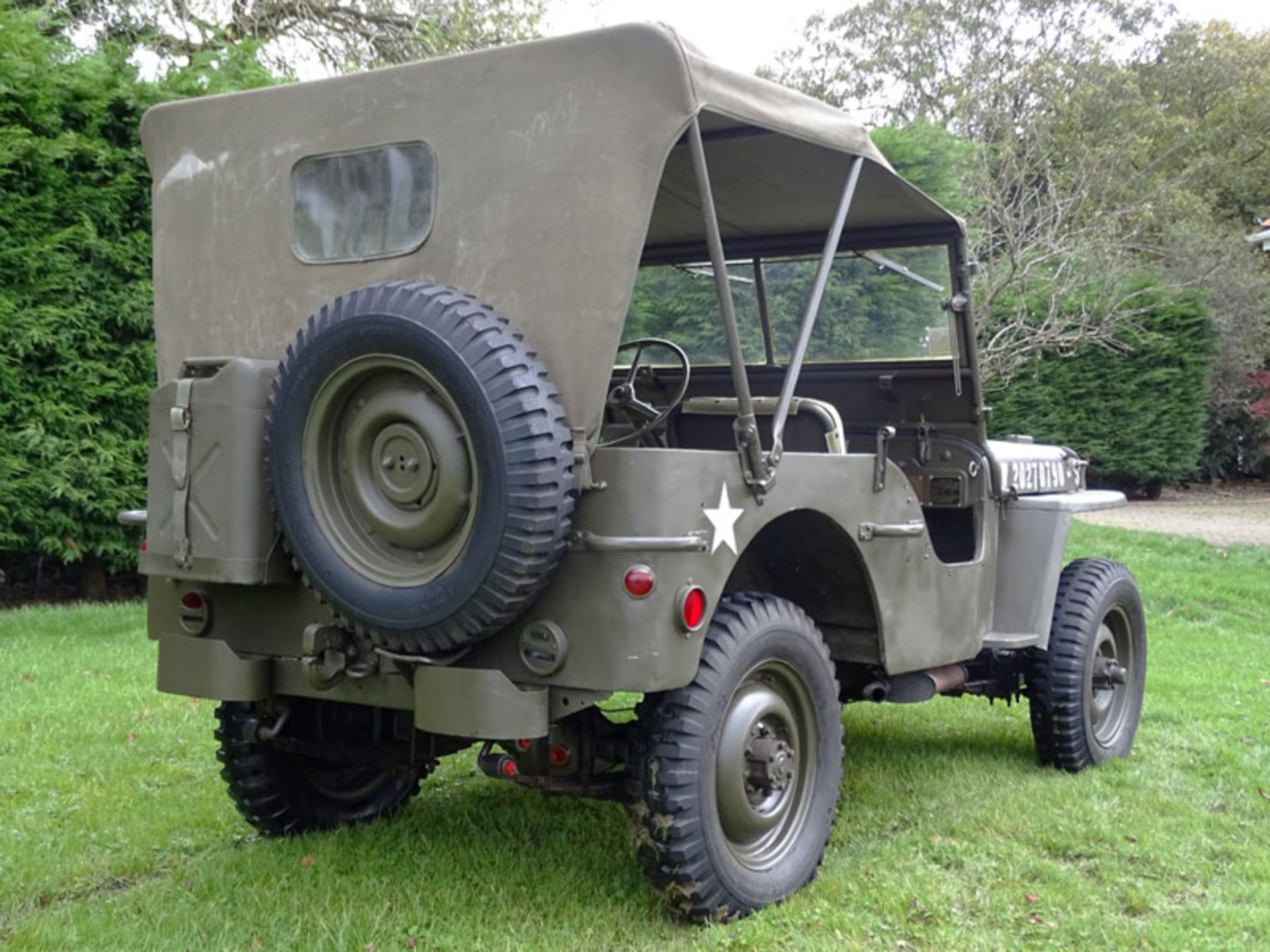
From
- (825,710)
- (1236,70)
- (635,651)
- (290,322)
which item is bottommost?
(825,710)

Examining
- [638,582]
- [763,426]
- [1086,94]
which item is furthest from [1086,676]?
[1086,94]

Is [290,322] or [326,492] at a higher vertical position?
[290,322]

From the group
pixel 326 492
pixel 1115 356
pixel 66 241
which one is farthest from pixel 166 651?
pixel 1115 356

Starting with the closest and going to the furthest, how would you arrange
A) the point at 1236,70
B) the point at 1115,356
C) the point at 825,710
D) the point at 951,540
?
the point at 825,710 → the point at 951,540 → the point at 1115,356 → the point at 1236,70

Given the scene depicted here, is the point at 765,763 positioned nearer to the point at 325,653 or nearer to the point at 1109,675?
the point at 325,653

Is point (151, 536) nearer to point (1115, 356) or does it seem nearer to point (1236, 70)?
point (1115, 356)

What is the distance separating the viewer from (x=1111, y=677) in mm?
5523

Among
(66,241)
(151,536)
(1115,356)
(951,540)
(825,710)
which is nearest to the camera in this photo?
(151,536)

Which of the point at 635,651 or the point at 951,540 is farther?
the point at 951,540

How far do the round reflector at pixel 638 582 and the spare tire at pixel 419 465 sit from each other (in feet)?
0.59

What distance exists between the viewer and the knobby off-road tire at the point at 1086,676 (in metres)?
5.28

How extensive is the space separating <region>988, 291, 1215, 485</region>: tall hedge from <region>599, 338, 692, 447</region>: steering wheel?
13985mm

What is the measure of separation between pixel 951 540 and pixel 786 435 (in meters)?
0.77

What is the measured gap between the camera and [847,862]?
4191mm
